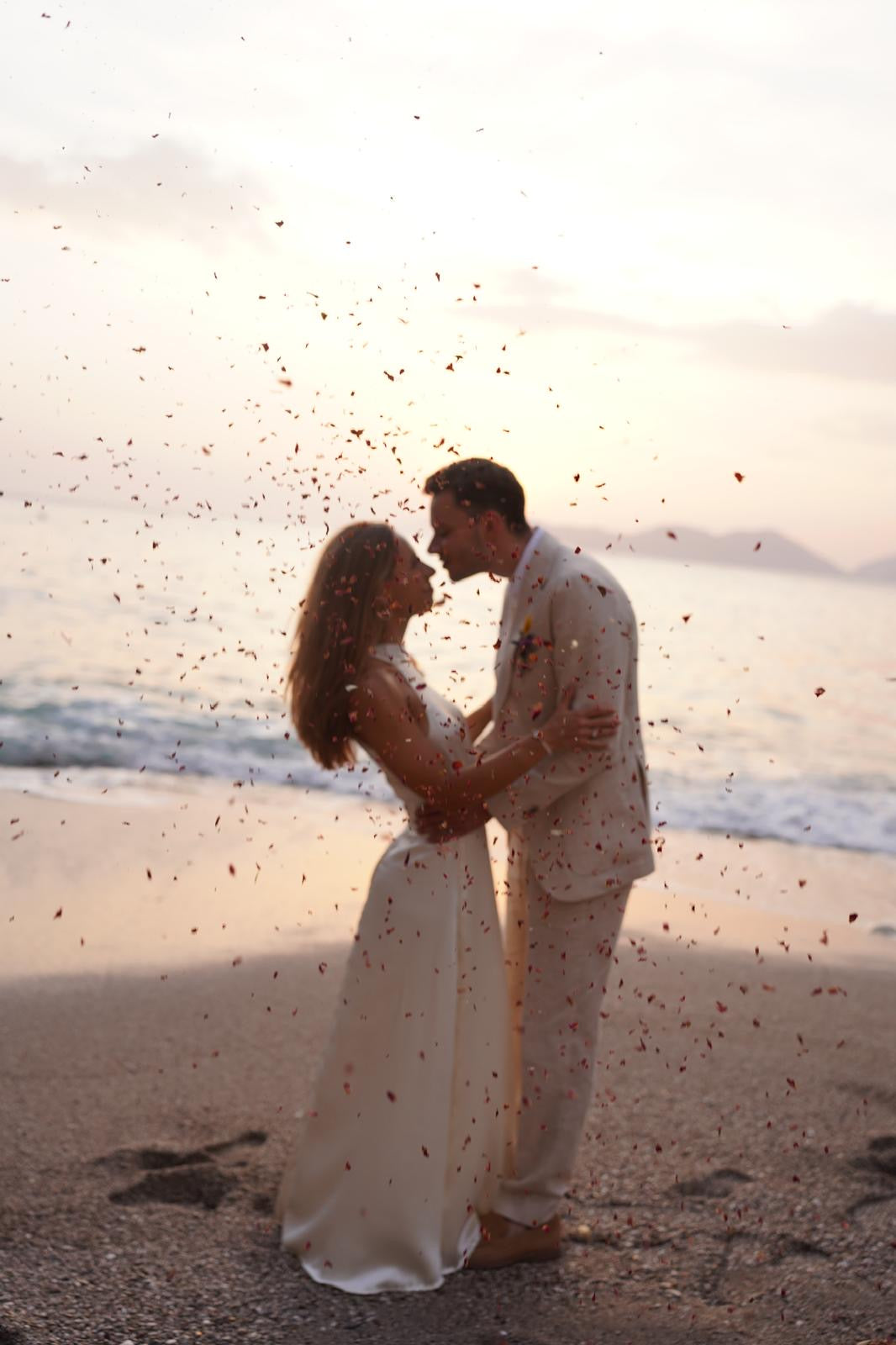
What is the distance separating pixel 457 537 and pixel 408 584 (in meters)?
0.21

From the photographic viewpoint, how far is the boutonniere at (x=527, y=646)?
381 centimetres

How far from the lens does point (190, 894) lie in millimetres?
7656

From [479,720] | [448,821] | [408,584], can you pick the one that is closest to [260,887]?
[479,720]

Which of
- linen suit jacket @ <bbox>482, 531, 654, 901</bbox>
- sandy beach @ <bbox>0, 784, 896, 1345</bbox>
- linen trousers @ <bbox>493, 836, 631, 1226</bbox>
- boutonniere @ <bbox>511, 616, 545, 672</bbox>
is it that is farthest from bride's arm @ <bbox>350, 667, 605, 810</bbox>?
sandy beach @ <bbox>0, 784, 896, 1345</bbox>

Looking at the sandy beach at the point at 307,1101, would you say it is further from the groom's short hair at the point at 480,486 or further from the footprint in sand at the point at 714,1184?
the groom's short hair at the point at 480,486

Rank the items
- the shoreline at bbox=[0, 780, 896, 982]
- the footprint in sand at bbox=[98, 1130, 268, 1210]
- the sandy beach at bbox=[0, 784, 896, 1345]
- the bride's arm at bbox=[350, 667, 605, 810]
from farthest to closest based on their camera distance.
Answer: the shoreline at bbox=[0, 780, 896, 982], the footprint in sand at bbox=[98, 1130, 268, 1210], the bride's arm at bbox=[350, 667, 605, 810], the sandy beach at bbox=[0, 784, 896, 1345]

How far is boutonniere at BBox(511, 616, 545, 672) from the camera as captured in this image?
3807mm

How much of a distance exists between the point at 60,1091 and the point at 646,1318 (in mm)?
2328

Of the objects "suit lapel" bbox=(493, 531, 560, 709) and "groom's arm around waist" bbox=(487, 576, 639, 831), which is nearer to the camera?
"groom's arm around waist" bbox=(487, 576, 639, 831)

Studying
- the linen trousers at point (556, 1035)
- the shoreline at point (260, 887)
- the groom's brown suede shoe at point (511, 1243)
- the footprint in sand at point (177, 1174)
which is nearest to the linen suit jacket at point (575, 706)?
the linen trousers at point (556, 1035)

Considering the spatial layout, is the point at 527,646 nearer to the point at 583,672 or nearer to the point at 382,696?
the point at 583,672

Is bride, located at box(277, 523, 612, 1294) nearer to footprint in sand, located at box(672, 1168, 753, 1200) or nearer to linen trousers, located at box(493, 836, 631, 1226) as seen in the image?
linen trousers, located at box(493, 836, 631, 1226)

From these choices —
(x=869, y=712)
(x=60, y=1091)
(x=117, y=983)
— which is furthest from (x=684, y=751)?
Result: (x=60, y=1091)

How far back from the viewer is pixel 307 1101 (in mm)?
4891
